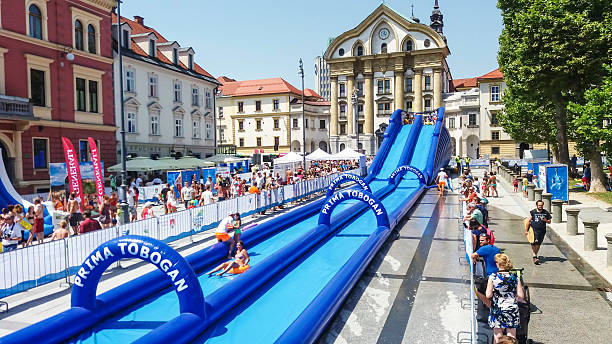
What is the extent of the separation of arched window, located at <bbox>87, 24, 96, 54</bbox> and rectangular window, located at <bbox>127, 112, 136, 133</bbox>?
6.76m

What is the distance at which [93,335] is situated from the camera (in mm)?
7582

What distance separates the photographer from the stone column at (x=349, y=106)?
2798 inches

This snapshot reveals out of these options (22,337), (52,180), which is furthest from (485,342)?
(52,180)

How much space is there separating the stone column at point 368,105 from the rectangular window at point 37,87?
171 feet

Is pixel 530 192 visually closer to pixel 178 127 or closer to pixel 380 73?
pixel 178 127

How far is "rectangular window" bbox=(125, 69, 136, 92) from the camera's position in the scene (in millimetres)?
33844

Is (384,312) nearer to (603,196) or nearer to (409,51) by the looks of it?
(603,196)

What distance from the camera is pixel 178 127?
40.7m

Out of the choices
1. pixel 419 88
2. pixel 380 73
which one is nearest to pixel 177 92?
pixel 380 73

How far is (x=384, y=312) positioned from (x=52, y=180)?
58.7 ft

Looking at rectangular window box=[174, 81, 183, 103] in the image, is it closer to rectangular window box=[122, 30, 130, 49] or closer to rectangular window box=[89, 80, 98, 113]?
rectangular window box=[122, 30, 130, 49]

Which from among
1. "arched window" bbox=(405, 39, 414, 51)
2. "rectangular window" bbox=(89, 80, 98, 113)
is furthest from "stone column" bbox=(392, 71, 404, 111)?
"rectangular window" bbox=(89, 80, 98, 113)

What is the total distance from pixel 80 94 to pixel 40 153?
463 cm

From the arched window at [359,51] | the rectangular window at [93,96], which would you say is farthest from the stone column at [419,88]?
the rectangular window at [93,96]
